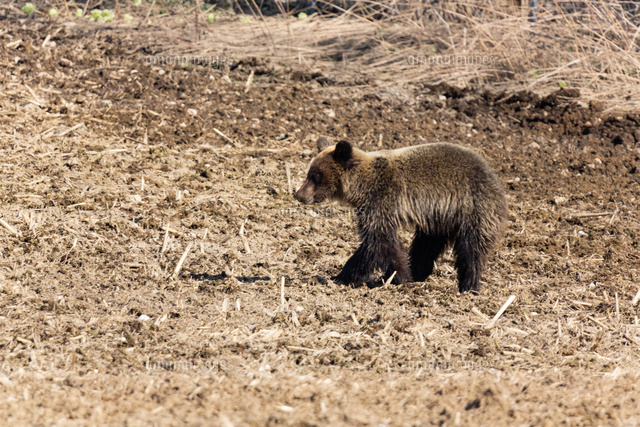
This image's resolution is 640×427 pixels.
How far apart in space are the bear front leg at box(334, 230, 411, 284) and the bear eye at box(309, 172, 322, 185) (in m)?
0.76

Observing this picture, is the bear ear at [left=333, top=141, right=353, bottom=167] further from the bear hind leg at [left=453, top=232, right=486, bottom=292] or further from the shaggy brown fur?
the bear hind leg at [left=453, top=232, right=486, bottom=292]

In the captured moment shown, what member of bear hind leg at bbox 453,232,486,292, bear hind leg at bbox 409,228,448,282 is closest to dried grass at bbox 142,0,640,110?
bear hind leg at bbox 409,228,448,282

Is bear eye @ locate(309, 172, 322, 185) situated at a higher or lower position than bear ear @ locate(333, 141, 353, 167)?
lower

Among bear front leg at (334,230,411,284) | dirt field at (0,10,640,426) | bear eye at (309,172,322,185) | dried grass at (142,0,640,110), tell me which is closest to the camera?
dirt field at (0,10,640,426)

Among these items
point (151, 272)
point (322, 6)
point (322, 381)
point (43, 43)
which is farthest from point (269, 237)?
point (322, 6)

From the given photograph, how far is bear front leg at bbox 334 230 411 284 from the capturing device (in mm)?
6328

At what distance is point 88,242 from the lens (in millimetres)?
6762

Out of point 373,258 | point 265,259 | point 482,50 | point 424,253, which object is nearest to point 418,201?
point 373,258

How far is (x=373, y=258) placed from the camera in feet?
20.8

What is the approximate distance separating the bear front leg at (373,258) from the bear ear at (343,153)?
768 mm

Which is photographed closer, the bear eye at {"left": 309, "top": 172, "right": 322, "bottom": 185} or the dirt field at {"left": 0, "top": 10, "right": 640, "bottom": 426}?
the dirt field at {"left": 0, "top": 10, "right": 640, "bottom": 426}

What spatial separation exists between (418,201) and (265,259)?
1.73 m

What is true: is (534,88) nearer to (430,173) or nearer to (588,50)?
(588,50)

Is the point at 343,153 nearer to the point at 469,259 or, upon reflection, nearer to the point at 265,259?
the point at 265,259
